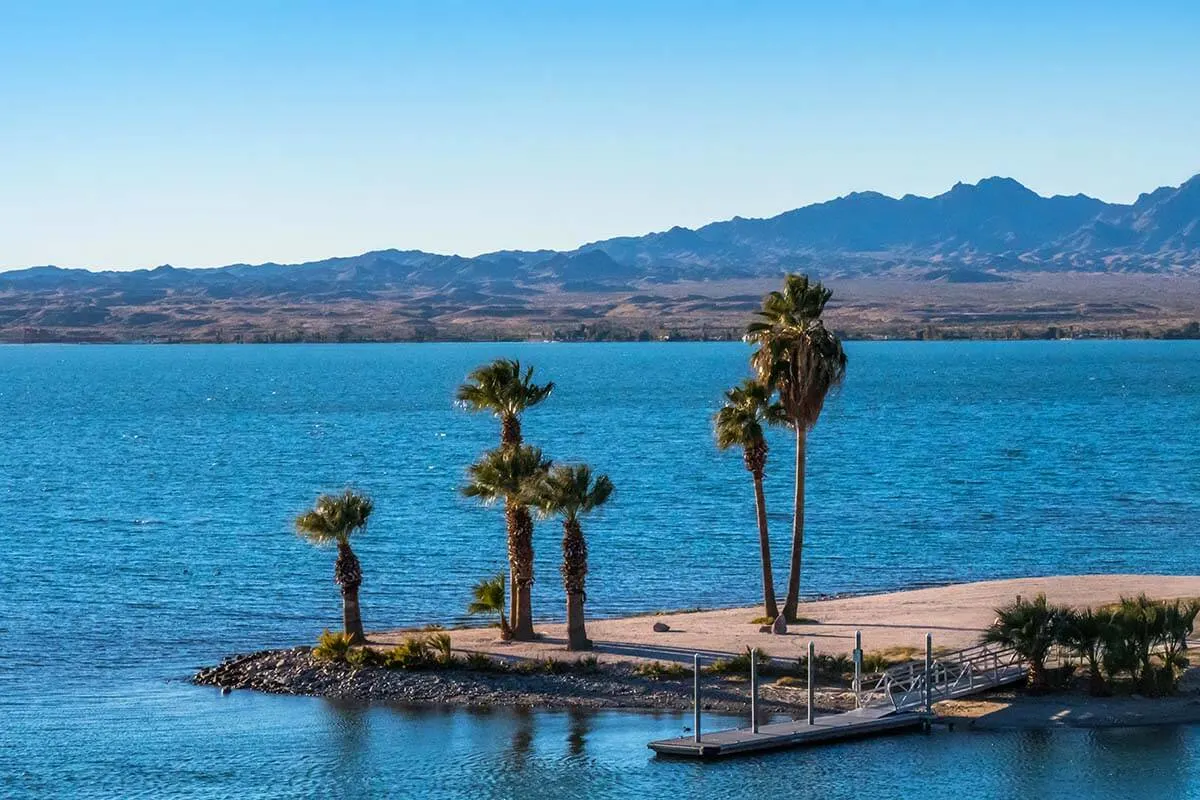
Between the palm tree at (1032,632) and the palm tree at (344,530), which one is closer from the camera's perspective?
the palm tree at (1032,632)

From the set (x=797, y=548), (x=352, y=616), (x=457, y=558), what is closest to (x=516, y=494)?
(x=352, y=616)

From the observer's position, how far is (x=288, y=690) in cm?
A: 4172

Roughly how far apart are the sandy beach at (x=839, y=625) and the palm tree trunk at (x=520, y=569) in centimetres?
63

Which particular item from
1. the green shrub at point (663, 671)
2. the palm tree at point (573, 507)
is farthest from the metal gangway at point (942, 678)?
the palm tree at point (573, 507)

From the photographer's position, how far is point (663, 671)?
41156 mm

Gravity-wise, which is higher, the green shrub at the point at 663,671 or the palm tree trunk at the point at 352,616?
the palm tree trunk at the point at 352,616

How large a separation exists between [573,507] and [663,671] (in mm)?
4463

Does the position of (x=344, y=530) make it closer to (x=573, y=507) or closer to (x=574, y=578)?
(x=574, y=578)

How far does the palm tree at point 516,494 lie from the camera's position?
4369cm

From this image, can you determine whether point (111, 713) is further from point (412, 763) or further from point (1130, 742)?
point (1130, 742)

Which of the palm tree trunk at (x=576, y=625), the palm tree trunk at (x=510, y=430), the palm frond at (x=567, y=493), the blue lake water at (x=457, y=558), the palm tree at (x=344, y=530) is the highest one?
the palm tree trunk at (x=510, y=430)

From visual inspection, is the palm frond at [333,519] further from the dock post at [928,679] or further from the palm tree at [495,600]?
the dock post at [928,679]

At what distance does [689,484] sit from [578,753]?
56.1m

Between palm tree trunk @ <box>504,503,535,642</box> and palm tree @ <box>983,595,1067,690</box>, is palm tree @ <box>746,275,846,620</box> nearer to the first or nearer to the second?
palm tree trunk @ <box>504,503,535,642</box>
